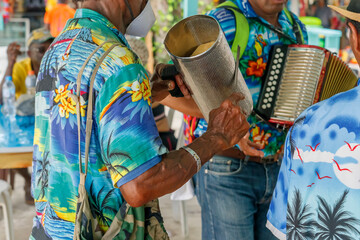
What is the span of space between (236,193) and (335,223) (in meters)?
0.85

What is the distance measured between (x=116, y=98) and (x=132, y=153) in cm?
14

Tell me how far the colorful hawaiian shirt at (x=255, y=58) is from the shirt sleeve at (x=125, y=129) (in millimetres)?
819

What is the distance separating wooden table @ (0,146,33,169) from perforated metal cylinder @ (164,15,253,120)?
158 centimetres

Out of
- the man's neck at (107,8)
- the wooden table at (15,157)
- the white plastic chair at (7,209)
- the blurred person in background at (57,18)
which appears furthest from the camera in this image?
the blurred person in background at (57,18)

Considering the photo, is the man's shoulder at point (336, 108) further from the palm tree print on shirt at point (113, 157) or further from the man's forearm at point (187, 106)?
the man's forearm at point (187, 106)

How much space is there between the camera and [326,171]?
111cm

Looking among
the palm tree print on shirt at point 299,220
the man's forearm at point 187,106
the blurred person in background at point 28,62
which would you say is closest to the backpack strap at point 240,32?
the man's forearm at point 187,106

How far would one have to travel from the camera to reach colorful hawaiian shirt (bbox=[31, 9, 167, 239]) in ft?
3.81

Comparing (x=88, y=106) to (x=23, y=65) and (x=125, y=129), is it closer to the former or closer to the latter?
(x=125, y=129)

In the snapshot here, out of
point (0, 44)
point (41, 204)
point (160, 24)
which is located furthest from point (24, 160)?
point (0, 44)

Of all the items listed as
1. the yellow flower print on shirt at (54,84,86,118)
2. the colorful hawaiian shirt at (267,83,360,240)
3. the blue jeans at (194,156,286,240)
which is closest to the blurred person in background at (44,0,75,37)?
the blue jeans at (194,156,286,240)

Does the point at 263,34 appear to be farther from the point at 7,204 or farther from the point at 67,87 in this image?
the point at 7,204

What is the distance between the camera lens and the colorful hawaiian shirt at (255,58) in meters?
1.92

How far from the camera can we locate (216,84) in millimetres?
1450
